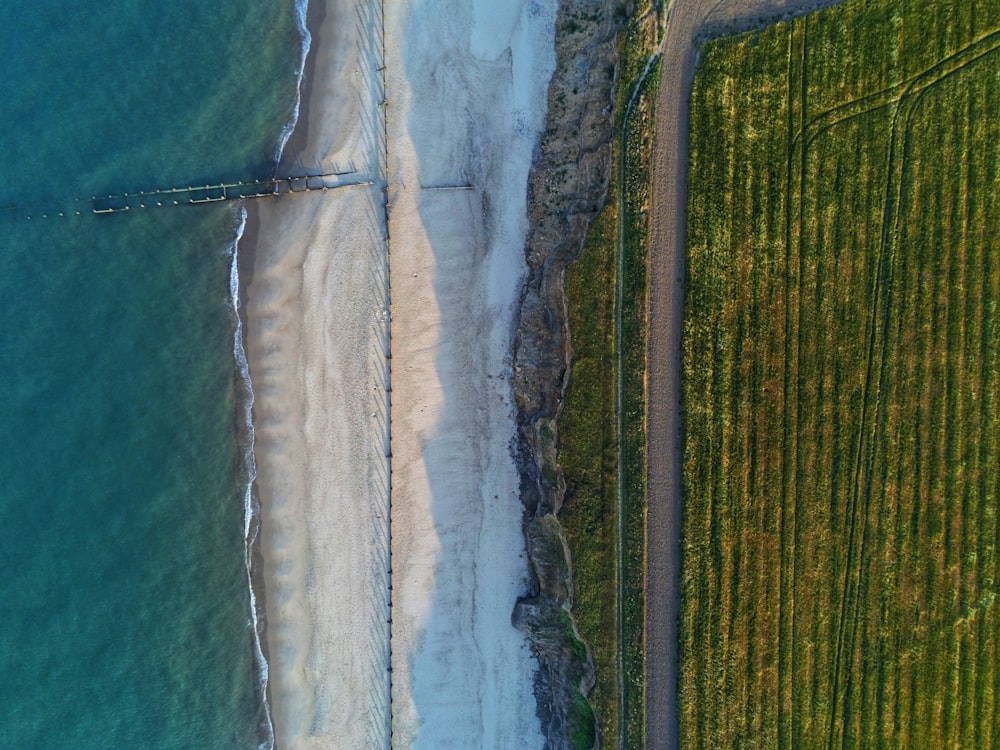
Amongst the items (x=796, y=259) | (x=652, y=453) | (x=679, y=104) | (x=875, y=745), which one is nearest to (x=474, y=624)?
(x=652, y=453)

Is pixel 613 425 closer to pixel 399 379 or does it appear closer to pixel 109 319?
pixel 399 379

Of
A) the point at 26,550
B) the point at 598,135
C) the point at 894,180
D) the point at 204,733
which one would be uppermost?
the point at 598,135

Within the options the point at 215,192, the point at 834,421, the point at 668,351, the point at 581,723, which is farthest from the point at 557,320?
the point at 581,723

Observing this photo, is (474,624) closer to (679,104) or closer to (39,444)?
(39,444)

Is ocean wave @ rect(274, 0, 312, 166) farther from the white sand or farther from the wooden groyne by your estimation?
the white sand

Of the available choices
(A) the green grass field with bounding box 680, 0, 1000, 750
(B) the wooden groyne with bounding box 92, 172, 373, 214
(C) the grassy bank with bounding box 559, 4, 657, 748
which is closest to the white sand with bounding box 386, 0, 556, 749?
(B) the wooden groyne with bounding box 92, 172, 373, 214
